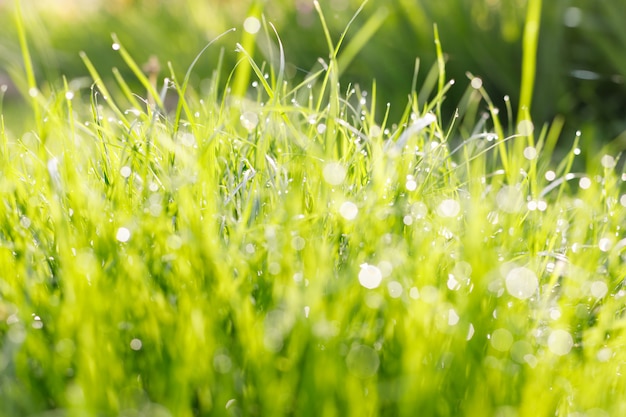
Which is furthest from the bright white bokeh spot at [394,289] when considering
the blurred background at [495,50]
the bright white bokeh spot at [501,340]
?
the blurred background at [495,50]

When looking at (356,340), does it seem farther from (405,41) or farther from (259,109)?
(405,41)

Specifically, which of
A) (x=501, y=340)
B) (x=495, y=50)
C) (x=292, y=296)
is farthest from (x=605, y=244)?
(x=495, y=50)

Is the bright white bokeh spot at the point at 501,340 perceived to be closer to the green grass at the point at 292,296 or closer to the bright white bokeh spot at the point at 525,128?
the green grass at the point at 292,296

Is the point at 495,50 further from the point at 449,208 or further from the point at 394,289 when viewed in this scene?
the point at 394,289

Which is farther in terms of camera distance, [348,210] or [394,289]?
[348,210]

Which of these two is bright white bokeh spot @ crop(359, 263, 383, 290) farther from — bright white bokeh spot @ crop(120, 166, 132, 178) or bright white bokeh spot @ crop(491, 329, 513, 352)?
bright white bokeh spot @ crop(120, 166, 132, 178)

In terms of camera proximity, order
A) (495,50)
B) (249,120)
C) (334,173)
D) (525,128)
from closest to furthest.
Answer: (334,173) → (525,128) → (249,120) → (495,50)

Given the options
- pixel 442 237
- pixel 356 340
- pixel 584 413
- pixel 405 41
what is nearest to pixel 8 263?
pixel 356 340
